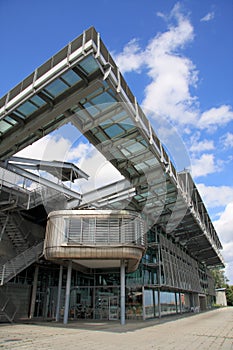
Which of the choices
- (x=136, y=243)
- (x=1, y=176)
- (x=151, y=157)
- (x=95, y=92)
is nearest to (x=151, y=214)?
(x=136, y=243)

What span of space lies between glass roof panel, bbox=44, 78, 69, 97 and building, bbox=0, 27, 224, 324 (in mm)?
68

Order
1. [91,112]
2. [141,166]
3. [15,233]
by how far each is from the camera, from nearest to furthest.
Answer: [91,112] → [141,166] → [15,233]

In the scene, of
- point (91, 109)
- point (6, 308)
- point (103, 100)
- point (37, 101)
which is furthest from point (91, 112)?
point (6, 308)

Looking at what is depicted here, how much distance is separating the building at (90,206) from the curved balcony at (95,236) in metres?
0.08

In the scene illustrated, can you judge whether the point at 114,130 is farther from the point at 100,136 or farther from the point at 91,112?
the point at 91,112

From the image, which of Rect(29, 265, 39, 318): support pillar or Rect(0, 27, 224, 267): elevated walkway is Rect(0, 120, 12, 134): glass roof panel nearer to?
Rect(0, 27, 224, 267): elevated walkway

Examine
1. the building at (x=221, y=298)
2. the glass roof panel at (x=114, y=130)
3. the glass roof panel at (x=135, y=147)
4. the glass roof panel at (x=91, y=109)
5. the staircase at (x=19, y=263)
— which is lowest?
the building at (x=221, y=298)

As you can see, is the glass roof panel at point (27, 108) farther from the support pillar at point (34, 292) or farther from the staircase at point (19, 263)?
the support pillar at point (34, 292)

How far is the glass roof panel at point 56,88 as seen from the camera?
41.5ft

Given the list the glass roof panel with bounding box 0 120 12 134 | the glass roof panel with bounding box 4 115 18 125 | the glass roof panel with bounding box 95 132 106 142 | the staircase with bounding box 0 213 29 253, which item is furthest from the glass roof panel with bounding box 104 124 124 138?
the staircase with bounding box 0 213 29 253

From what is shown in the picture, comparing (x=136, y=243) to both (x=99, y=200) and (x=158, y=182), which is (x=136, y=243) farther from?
(x=99, y=200)

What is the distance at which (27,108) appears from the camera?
47.1 feet

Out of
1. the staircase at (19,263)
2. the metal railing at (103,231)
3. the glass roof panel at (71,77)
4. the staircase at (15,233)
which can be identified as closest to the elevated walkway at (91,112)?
the glass roof panel at (71,77)

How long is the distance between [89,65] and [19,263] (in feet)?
58.2
